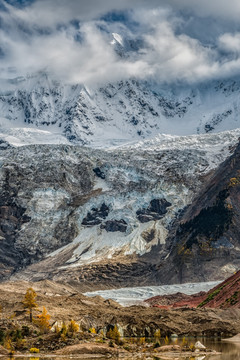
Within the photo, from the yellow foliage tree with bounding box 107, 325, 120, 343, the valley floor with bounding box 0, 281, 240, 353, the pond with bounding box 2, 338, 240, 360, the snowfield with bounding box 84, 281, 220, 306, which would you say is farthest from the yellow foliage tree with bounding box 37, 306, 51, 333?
the snowfield with bounding box 84, 281, 220, 306

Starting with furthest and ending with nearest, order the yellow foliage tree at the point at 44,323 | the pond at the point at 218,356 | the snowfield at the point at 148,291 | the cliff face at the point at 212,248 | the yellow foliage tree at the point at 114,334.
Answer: the cliff face at the point at 212,248
the snowfield at the point at 148,291
the yellow foliage tree at the point at 114,334
the yellow foliage tree at the point at 44,323
the pond at the point at 218,356

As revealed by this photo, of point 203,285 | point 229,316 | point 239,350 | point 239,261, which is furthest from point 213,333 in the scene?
point 239,261

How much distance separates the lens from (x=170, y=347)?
5534 centimetres

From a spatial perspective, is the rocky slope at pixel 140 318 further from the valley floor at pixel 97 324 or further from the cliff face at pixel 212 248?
the cliff face at pixel 212 248

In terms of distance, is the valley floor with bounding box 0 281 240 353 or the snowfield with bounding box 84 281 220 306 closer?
the valley floor with bounding box 0 281 240 353

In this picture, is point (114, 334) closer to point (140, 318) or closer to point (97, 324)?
point (97, 324)

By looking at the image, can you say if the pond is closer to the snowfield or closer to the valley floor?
the valley floor

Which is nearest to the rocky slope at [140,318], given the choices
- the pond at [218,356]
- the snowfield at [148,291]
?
Answer: the pond at [218,356]

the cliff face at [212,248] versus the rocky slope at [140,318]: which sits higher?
the cliff face at [212,248]

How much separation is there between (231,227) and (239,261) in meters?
14.4

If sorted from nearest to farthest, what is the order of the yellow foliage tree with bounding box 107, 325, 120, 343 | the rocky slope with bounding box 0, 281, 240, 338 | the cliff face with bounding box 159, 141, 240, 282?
the yellow foliage tree with bounding box 107, 325, 120, 343 → the rocky slope with bounding box 0, 281, 240, 338 → the cliff face with bounding box 159, 141, 240, 282

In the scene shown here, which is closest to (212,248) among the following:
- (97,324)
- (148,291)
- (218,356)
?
(148,291)

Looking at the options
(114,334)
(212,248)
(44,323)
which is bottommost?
(114,334)

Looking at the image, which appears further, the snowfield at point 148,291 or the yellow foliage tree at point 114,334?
the snowfield at point 148,291
